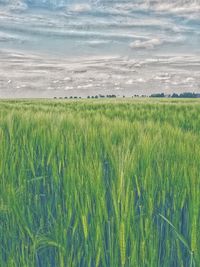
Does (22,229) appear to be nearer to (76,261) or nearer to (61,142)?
(76,261)

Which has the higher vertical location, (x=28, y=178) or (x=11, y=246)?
(x=28, y=178)

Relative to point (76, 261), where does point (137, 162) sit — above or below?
above

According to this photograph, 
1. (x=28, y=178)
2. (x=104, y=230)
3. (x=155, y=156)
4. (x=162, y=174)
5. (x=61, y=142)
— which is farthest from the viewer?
(x=61, y=142)

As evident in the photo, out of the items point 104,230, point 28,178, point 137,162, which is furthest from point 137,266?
point 28,178

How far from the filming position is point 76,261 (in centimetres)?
125

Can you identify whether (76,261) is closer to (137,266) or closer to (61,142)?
(137,266)

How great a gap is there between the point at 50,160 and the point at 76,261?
2.14 ft

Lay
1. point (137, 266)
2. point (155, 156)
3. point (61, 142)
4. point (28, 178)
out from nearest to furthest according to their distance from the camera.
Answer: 1. point (137, 266)
2. point (155, 156)
3. point (28, 178)
4. point (61, 142)

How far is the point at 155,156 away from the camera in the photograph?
160 centimetres

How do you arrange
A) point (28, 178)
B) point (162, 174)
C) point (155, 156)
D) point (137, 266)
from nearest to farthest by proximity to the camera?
point (137, 266) < point (162, 174) < point (155, 156) < point (28, 178)

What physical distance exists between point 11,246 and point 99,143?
24.6 inches

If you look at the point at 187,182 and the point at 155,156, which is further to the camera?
the point at 155,156

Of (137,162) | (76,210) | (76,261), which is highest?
(137,162)

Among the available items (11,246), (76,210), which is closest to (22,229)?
(11,246)
